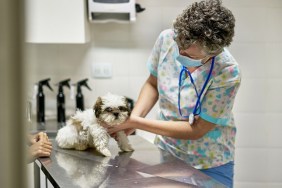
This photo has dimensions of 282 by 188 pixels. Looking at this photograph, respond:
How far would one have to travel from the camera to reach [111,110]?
4.62ft

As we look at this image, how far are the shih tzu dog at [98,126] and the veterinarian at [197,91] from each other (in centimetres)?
5

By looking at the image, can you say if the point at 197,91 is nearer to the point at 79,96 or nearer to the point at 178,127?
the point at 178,127

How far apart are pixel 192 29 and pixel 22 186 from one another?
44.3 inches

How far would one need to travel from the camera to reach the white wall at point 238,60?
2.63 m

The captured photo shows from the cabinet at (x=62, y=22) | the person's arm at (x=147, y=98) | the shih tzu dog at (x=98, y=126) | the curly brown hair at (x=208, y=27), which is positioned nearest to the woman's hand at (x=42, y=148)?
the shih tzu dog at (x=98, y=126)

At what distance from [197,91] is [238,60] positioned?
120cm

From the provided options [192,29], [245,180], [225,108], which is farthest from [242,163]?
[192,29]

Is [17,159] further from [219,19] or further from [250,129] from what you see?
[250,129]

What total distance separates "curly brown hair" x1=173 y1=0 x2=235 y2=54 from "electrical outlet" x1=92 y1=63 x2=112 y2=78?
136 centimetres

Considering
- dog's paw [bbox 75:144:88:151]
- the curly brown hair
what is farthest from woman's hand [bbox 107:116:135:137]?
the curly brown hair

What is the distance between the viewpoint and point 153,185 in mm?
1142

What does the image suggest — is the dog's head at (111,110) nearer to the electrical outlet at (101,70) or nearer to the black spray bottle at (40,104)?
the black spray bottle at (40,104)

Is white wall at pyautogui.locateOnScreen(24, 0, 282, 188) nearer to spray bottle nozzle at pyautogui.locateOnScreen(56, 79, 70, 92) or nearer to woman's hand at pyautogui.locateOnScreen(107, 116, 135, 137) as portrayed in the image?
spray bottle nozzle at pyautogui.locateOnScreen(56, 79, 70, 92)

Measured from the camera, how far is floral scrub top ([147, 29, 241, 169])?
150cm
